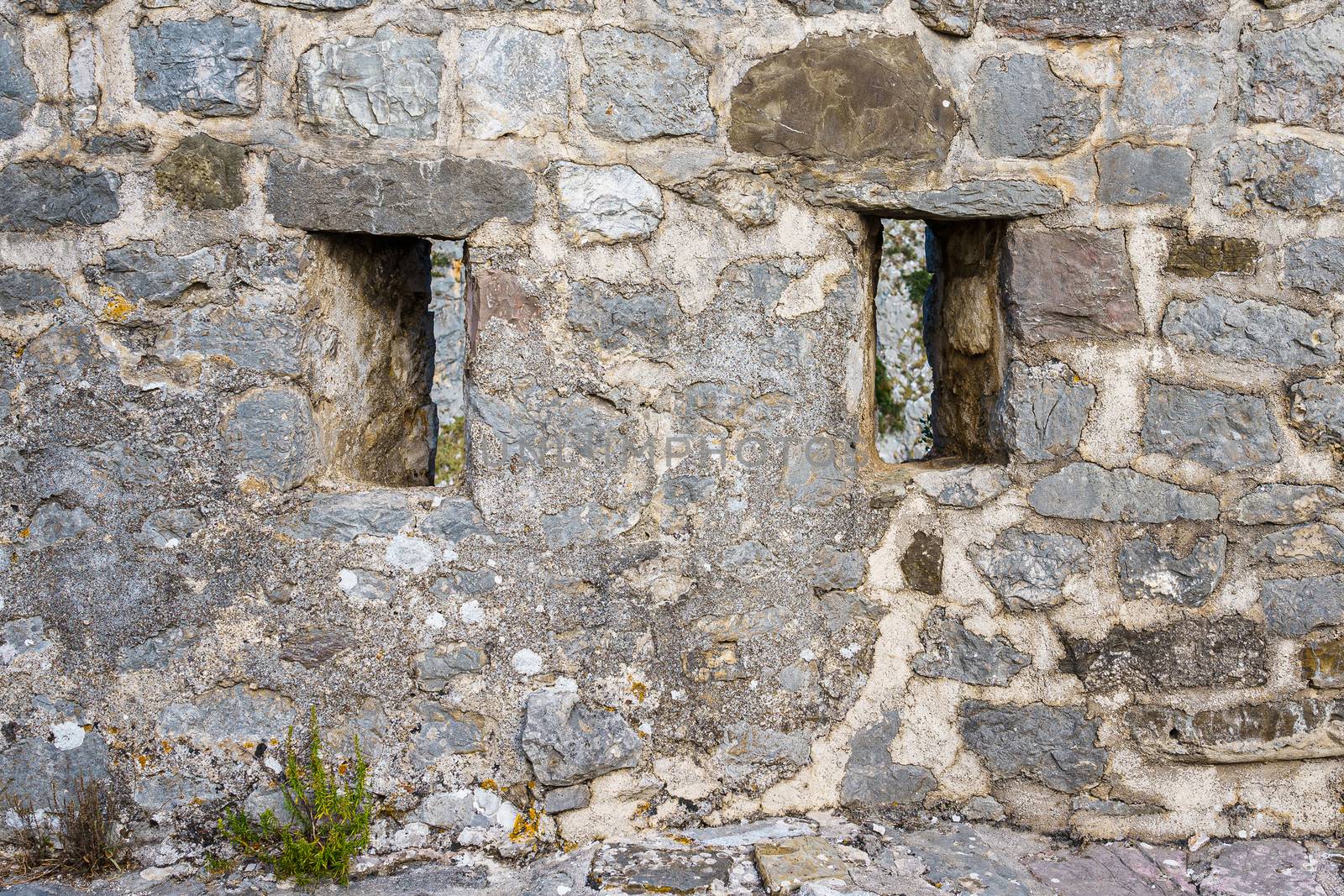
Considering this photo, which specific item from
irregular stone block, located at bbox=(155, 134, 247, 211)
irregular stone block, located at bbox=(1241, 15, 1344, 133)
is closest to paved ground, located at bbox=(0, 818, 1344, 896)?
irregular stone block, located at bbox=(155, 134, 247, 211)

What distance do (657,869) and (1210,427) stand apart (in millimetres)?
1527

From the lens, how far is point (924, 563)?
2377mm

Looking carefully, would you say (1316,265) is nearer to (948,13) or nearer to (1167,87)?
(1167,87)

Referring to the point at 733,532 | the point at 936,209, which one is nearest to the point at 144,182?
the point at 733,532

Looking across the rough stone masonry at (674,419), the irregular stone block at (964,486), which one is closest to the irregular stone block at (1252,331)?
the rough stone masonry at (674,419)

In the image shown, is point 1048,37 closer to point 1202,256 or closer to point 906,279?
point 1202,256

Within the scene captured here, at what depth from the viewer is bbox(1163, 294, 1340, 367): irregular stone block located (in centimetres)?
232

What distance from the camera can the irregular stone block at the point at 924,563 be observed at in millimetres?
2375

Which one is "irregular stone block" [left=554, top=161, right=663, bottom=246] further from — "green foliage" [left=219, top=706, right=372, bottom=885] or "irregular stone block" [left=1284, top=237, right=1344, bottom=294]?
"irregular stone block" [left=1284, top=237, right=1344, bottom=294]

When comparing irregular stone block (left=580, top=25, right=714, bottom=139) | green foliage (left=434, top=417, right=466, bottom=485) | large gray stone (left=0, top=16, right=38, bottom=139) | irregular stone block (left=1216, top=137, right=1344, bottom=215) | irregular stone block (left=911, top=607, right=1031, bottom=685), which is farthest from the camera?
green foliage (left=434, top=417, right=466, bottom=485)

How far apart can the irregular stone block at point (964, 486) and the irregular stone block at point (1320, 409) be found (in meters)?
0.64

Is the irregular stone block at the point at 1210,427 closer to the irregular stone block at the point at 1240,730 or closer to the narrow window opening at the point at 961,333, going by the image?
the narrow window opening at the point at 961,333

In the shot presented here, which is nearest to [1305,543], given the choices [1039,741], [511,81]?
[1039,741]

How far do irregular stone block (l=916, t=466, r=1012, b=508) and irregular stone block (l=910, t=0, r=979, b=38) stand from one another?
3.11 ft
